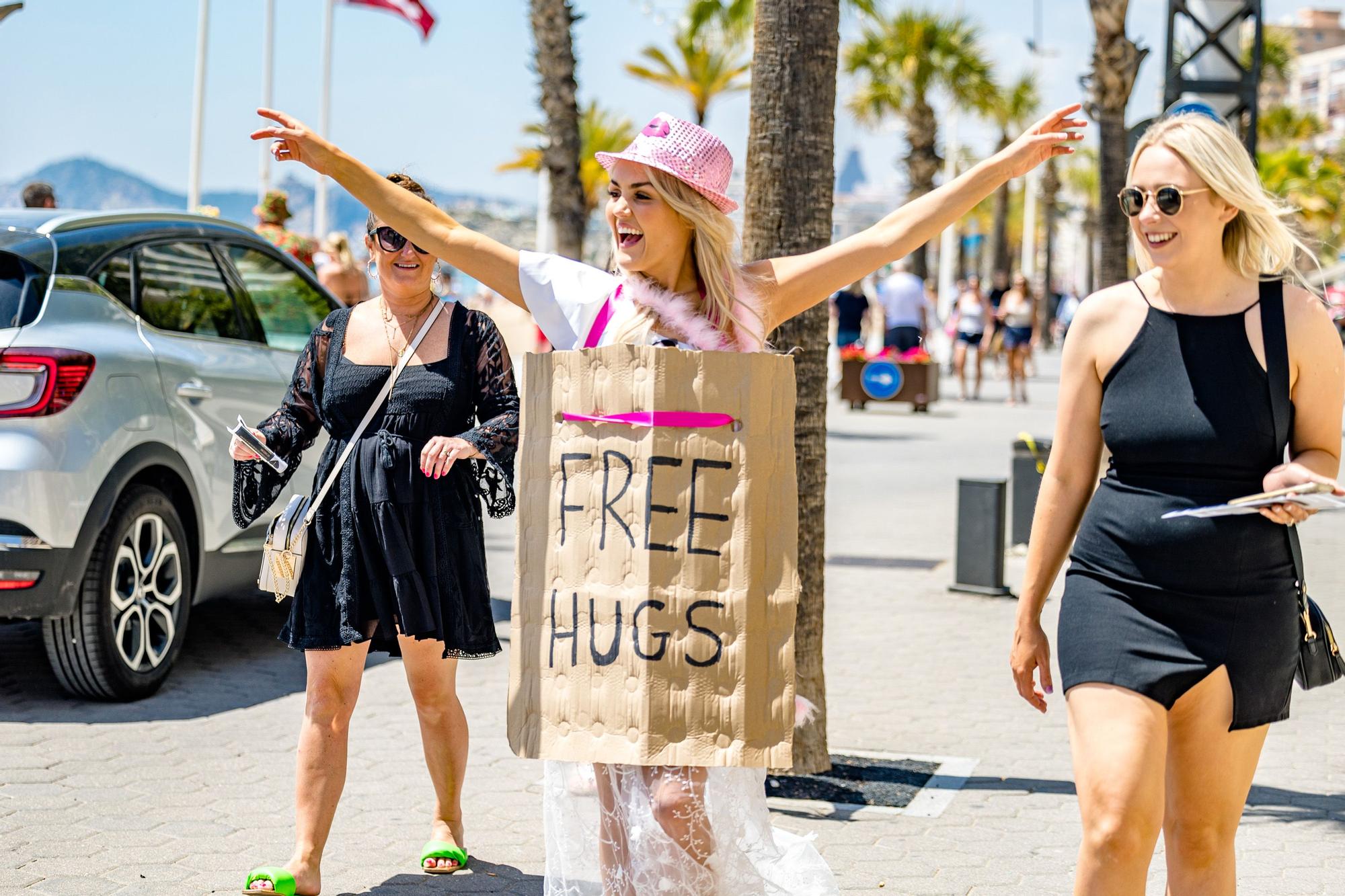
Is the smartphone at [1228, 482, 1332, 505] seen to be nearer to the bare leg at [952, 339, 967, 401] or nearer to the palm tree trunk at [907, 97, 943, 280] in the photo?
the bare leg at [952, 339, 967, 401]

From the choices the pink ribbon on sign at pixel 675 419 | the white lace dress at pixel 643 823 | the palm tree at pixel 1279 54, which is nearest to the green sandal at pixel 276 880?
the white lace dress at pixel 643 823

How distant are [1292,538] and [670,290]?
1.39 meters

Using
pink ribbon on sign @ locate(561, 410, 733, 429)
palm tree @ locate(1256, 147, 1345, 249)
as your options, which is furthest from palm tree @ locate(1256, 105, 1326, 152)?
pink ribbon on sign @ locate(561, 410, 733, 429)

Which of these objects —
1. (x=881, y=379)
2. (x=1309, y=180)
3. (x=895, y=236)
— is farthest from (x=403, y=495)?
(x=1309, y=180)

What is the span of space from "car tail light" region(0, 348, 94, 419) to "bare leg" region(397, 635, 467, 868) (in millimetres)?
2100

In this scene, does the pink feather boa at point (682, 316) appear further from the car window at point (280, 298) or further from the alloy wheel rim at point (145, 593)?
the car window at point (280, 298)

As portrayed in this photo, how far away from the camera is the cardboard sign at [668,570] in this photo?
317 centimetres

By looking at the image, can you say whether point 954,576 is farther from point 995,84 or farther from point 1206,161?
point 995,84

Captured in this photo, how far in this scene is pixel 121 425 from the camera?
239 inches

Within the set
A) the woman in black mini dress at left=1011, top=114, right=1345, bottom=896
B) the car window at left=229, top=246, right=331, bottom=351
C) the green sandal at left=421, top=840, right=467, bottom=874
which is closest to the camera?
the woman in black mini dress at left=1011, top=114, right=1345, bottom=896

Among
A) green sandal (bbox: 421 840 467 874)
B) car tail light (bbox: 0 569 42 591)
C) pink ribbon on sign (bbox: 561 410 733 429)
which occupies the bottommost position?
green sandal (bbox: 421 840 467 874)

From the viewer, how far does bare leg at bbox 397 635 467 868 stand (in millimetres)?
4441

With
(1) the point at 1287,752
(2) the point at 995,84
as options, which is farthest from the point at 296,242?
(2) the point at 995,84

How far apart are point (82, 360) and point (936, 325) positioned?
3150cm
